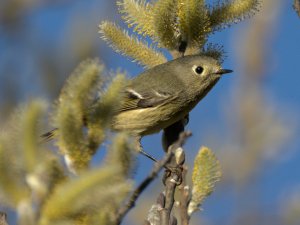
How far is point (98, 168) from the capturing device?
3.02 feet

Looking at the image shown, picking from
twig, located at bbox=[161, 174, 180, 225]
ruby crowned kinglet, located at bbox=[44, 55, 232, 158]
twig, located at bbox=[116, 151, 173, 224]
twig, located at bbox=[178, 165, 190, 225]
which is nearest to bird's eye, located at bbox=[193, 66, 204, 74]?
ruby crowned kinglet, located at bbox=[44, 55, 232, 158]

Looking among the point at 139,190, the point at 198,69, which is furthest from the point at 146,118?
the point at 139,190

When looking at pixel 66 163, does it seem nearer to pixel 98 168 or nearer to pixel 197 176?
pixel 98 168

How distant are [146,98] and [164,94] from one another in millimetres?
115

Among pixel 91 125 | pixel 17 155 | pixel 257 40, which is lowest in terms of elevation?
pixel 17 155

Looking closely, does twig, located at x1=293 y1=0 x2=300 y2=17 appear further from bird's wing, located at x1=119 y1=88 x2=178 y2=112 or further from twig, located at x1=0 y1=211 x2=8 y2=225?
bird's wing, located at x1=119 y1=88 x2=178 y2=112

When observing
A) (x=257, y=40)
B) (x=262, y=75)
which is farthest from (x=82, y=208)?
(x=257, y=40)

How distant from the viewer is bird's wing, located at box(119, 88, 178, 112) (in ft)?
12.1

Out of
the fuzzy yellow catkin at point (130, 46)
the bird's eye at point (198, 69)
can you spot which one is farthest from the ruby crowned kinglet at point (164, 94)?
the fuzzy yellow catkin at point (130, 46)

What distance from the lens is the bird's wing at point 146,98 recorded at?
368 centimetres

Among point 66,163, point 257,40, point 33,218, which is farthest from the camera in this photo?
point 257,40

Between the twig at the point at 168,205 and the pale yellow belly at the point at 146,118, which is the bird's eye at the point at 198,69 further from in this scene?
the twig at the point at 168,205

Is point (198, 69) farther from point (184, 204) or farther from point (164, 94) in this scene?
point (184, 204)

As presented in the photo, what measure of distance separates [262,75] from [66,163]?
157 centimetres
